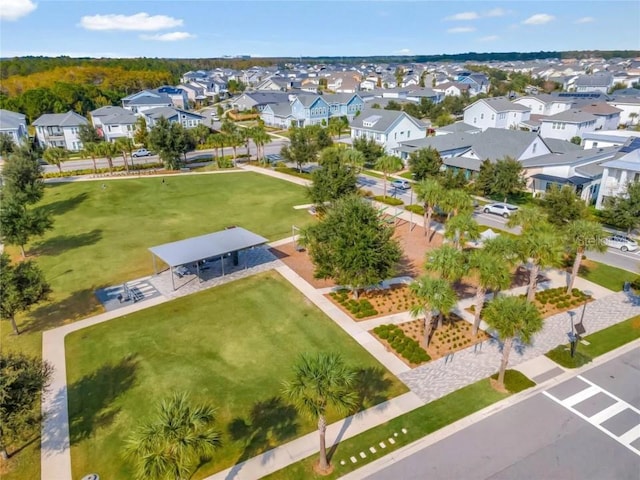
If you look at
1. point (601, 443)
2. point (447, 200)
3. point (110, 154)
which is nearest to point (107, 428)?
point (601, 443)

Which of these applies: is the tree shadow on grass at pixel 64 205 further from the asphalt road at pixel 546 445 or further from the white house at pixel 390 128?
the asphalt road at pixel 546 445

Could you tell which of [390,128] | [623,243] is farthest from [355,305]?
[390,128]

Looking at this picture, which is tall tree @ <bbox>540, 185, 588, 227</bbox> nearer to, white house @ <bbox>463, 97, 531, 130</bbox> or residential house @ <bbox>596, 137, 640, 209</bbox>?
residential house @ <bbox>596, 137, 640, 209</bbox>

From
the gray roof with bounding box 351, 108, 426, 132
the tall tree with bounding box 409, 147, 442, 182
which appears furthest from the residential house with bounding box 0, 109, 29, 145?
the tall tree with bounding box 409, 147, 442, 182

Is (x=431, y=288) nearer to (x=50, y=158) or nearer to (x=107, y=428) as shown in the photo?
(x=107, y=428)

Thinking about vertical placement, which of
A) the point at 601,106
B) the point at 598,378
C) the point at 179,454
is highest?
the point at 601,106
